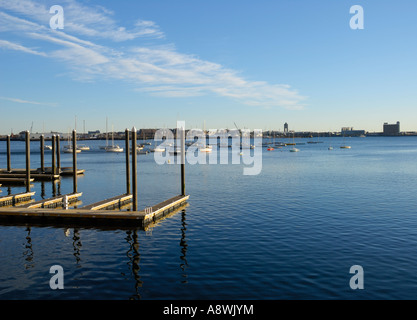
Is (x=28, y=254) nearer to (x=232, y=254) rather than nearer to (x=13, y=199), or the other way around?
(x=232, y=254)

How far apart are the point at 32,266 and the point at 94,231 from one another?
718 centimetres

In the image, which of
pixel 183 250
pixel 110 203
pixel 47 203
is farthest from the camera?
pixel 110 203

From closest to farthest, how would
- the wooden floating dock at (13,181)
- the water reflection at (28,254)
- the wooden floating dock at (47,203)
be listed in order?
the water reflection at (28,254), the wooden floating dock at (47,203), the wooden floating dock at (13,181)

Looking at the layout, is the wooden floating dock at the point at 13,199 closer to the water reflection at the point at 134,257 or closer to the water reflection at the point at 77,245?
the water reflection at the point at 77,245

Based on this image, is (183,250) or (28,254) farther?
(183,250)

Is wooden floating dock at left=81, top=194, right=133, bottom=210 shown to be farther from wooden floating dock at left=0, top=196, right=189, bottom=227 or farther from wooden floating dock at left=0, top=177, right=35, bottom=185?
wooden floating dock at left=0, top=177, right=35, bottom=185

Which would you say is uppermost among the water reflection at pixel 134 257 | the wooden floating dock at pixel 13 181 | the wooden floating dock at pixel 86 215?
the wooden floating dock at pixel 13 181

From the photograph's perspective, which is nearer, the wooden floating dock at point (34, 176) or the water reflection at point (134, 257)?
the water reflection at point (134, 257)

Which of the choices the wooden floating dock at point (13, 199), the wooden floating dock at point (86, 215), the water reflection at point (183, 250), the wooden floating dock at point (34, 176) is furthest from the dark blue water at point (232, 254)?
the wooden floating dock at point (34, 176)

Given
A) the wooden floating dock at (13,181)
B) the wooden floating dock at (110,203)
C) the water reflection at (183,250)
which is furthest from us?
the wooden floating dock at (13,181)

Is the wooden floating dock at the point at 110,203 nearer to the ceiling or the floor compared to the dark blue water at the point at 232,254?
nearer to the ceiling

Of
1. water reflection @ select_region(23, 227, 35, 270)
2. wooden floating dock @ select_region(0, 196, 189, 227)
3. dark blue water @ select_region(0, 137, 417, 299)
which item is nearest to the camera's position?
dark blue water @ select_region(0, 137, 417, 299)

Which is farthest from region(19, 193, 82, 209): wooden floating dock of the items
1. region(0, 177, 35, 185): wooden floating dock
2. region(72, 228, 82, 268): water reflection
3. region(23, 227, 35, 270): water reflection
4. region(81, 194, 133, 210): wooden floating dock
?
region(0, 177, 35, 185): wooden floating dock

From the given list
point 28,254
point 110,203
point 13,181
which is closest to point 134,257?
point 28,254
